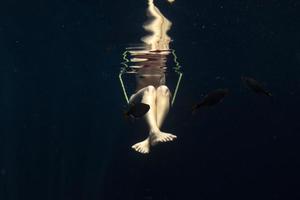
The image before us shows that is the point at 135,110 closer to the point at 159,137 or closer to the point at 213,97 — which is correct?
the point at 213,97

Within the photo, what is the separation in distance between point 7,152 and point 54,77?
878 centimetres

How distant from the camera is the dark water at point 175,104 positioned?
18688 mm

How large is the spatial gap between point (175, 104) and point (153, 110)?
25004 millimetres

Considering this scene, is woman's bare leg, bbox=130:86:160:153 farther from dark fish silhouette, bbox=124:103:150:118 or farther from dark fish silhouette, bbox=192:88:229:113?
dark fish silhouette, bbox=192:88:229:113

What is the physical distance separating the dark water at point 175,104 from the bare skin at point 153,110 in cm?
344

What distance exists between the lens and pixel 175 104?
39031mm

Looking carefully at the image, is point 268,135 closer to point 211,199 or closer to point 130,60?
point 211,199

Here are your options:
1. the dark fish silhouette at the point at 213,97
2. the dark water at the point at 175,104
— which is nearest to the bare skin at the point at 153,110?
the dark water at the point at 175,104

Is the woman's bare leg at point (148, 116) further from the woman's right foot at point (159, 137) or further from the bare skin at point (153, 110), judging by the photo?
the woman's right foot at point (159, 137)

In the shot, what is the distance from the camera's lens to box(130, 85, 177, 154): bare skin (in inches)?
496

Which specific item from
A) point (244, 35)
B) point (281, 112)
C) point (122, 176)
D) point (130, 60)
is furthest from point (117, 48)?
point (281, 112)

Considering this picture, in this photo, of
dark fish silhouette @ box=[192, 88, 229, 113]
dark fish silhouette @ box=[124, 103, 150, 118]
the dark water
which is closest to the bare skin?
the dark water

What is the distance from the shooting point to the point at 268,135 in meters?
42.5

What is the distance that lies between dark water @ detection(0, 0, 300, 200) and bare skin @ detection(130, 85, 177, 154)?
3.44 meters
